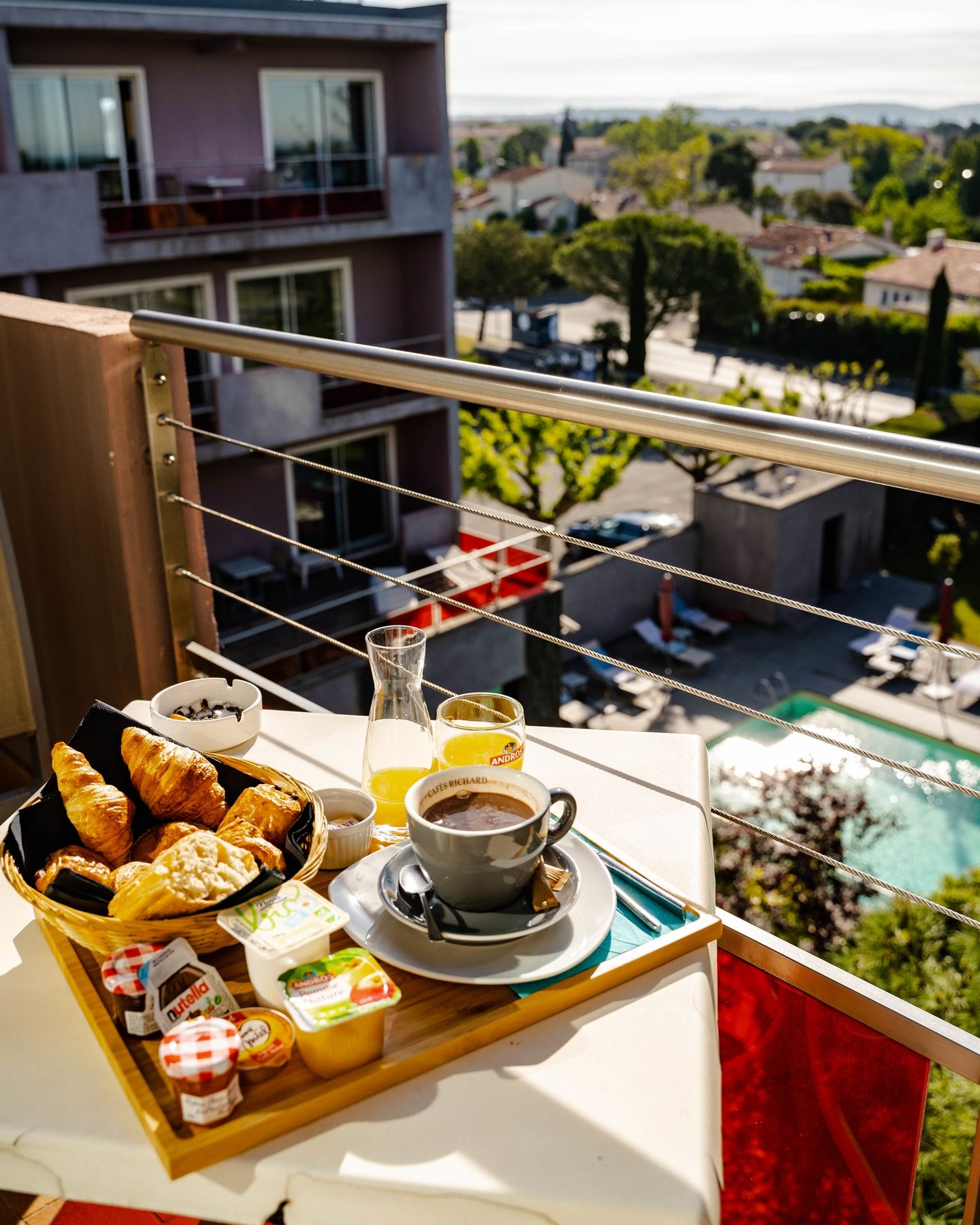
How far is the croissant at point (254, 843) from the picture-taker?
115 cm

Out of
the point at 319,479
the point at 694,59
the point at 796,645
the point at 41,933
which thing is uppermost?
the point at 694,59

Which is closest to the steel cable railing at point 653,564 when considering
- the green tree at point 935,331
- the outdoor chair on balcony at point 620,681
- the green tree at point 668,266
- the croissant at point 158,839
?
the croissant at point 158,839

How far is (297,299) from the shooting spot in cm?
1373

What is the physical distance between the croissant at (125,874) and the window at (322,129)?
1291 cm

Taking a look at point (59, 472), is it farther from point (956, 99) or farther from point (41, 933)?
point (956, 99)

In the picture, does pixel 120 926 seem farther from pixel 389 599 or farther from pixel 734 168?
pixel 734 168

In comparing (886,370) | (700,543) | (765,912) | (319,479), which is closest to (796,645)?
(700,543)

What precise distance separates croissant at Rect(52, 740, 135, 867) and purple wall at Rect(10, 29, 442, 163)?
38.2ft

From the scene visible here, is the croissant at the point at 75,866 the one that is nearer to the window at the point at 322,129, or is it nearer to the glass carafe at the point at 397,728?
the glass carafe at the point at 397,728

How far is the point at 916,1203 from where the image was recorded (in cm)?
281

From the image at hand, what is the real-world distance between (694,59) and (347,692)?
152555mm

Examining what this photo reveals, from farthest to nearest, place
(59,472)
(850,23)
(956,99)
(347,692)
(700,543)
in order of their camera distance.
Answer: (956,99) < (850,23) < (700,543) < (347,692) < (59,472)

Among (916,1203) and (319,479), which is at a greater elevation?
(916,1203)

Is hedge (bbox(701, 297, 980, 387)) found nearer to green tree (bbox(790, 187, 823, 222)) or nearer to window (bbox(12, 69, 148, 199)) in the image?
window (bbox(12, 69, 148, 199))
